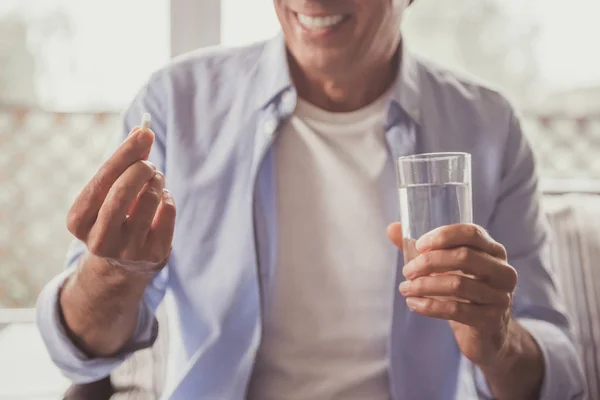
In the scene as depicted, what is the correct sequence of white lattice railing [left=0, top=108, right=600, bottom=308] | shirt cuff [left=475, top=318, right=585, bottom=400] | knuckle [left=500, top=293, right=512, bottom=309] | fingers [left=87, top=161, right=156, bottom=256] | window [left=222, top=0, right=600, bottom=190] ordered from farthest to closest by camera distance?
1. window [left=222, top=0, right=600, bottom=190]
2. white lattice railing [left=0, top=108, right=600, bottom=308]
3. shirt cuff [left=475, top=318, right=585, bottom=400]
4. knuckle [left=500, top=293, right=512, bottom=309]
5. fingers [left=87, top=161, right=156, bottom=256]

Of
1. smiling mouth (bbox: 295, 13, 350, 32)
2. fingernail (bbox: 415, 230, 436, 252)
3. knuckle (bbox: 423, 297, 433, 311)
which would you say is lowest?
knuckle (bbox: 423, 297, 433, 311)

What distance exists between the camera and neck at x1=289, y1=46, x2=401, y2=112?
3.79 feet

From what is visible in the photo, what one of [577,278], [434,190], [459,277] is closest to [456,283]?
[459,277]

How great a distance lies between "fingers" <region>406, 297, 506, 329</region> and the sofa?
59 cm

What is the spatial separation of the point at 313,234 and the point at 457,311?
0.38m

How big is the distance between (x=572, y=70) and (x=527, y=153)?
93 centimetres

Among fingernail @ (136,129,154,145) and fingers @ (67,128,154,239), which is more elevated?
fingernail @ (136,129,154,145)

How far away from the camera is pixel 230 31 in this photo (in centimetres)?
171

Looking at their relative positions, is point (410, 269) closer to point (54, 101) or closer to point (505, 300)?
point (505, 300)

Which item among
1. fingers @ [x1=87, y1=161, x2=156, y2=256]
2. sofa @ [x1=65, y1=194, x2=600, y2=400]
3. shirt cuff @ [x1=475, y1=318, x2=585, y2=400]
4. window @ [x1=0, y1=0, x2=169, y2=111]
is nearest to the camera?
fingers @ [x1=87, y1=161, x2=156, y2=256]

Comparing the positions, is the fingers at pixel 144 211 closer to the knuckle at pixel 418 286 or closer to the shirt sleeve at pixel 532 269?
the knuckle at pixel 418 286

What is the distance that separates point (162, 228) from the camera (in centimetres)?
77

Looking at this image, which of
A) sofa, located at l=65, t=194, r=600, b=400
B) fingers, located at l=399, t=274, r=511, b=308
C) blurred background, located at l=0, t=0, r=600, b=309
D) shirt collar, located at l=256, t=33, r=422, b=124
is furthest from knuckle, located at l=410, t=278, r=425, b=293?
blurred background, located at l=0, t=0, r=600, b=309

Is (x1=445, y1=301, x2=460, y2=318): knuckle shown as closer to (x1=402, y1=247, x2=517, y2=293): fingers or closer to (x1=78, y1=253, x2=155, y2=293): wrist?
(x1=402, y1=247, x2=517, y2=293): fingers
